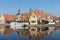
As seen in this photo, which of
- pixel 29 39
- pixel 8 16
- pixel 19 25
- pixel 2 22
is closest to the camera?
pixel 29 39

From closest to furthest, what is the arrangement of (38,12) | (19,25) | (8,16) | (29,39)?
(29,39) < (19,25) < (38,12) < (8,16)

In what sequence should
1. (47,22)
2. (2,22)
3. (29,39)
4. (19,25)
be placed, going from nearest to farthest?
(29,39) → (19,25) → (47,22) → (2,22)

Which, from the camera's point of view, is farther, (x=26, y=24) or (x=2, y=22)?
(x=2, y=22)

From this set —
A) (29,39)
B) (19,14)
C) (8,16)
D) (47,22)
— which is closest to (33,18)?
(47,22)

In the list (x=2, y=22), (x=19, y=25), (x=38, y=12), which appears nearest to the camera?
(x=19, y=25)

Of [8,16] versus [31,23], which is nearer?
[31,23]

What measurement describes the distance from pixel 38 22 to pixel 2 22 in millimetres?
7492

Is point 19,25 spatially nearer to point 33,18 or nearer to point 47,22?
point 33,18

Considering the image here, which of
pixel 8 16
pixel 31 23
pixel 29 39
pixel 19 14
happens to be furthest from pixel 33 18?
pixel 29 39

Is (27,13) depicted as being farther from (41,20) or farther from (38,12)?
(41,20)

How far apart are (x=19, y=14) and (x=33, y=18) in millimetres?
7089

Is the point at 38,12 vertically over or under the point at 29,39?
over

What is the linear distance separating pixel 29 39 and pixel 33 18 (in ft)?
55.2

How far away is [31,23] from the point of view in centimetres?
3250
